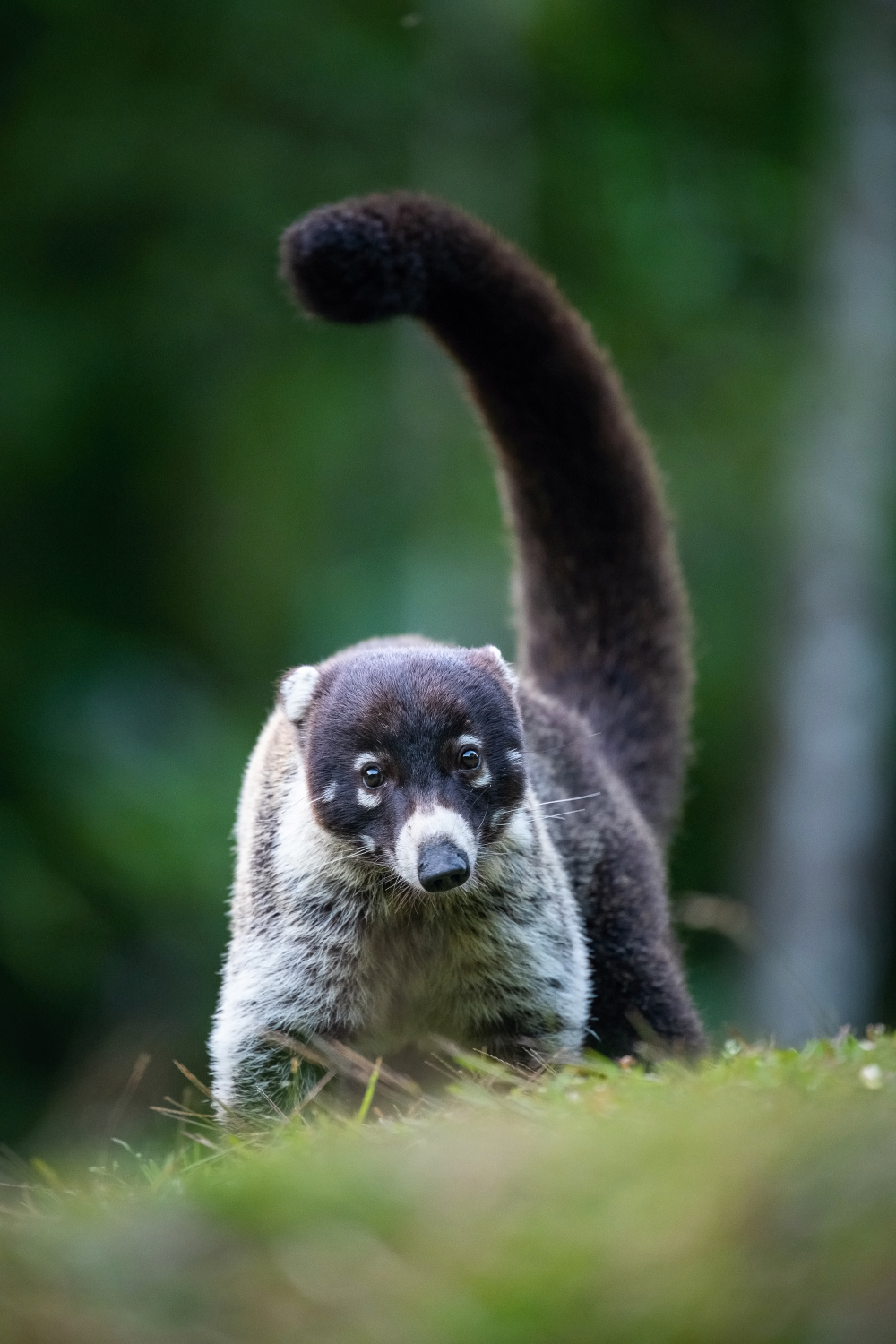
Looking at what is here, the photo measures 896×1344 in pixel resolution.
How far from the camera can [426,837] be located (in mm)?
4961

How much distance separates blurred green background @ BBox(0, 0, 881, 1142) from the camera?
43.1 feet

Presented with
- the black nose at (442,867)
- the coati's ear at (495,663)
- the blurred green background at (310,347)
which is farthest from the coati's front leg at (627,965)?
the blurred green background at (310,347)

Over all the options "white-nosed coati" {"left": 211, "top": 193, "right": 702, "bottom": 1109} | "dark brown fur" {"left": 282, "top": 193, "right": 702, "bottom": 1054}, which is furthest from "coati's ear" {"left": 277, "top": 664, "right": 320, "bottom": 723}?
"dark brown fur" {"left": 282, "top": 193, "right": 702, "bottom": 1054}

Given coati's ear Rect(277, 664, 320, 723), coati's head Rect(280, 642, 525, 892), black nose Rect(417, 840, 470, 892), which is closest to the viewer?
black nose Rect(417, 840, 470, 892)

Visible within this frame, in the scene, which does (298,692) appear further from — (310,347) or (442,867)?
(310,347)

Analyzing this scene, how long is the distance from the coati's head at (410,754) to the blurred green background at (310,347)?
7.25 m

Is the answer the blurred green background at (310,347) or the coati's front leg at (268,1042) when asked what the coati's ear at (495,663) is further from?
the blurred green background at (310,347)

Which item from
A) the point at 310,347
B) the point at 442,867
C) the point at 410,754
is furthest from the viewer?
the point at 310,347

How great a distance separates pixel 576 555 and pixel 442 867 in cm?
250

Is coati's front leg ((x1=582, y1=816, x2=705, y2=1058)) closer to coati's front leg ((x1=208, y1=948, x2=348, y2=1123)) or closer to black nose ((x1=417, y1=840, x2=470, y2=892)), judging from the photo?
coati's front leg ((x1=208, y1=948, x2=348, y2=1123))

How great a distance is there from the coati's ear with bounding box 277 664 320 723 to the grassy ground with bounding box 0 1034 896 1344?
226cm

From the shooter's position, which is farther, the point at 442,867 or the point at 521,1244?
the point at 442,867

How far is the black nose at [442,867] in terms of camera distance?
4848 mm

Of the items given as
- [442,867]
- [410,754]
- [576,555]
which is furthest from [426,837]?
[576,555]
